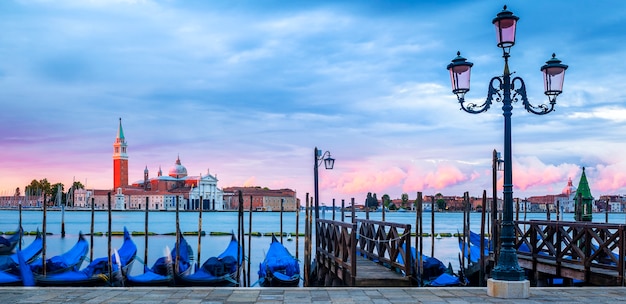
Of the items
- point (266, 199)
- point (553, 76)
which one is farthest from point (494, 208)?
point (266, 199)

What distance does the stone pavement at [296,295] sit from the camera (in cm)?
791

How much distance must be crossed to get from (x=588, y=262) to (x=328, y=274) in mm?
5458

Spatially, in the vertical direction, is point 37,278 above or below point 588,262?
below

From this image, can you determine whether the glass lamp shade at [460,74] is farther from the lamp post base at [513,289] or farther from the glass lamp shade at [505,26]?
the lamp post base at [513,289]

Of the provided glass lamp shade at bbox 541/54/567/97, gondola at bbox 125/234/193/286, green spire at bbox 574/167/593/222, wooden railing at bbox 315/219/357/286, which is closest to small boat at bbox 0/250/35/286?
gondola at bbox 125/234/193/286

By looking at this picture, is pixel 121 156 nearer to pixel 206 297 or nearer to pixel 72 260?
pixel 72 260

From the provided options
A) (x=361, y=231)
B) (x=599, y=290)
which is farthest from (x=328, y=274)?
(x=599, y=290)

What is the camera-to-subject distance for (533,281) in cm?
1219

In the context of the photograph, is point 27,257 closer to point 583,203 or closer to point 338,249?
point 338,249

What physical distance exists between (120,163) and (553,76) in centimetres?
13287

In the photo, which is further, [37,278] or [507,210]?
[37,278]

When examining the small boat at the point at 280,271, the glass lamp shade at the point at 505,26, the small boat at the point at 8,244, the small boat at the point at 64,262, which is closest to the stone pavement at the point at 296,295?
the glass lamp shade at the point at 505,26

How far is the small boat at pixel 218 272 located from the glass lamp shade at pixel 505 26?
8881 mm

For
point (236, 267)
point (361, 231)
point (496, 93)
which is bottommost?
point (236, 267)
